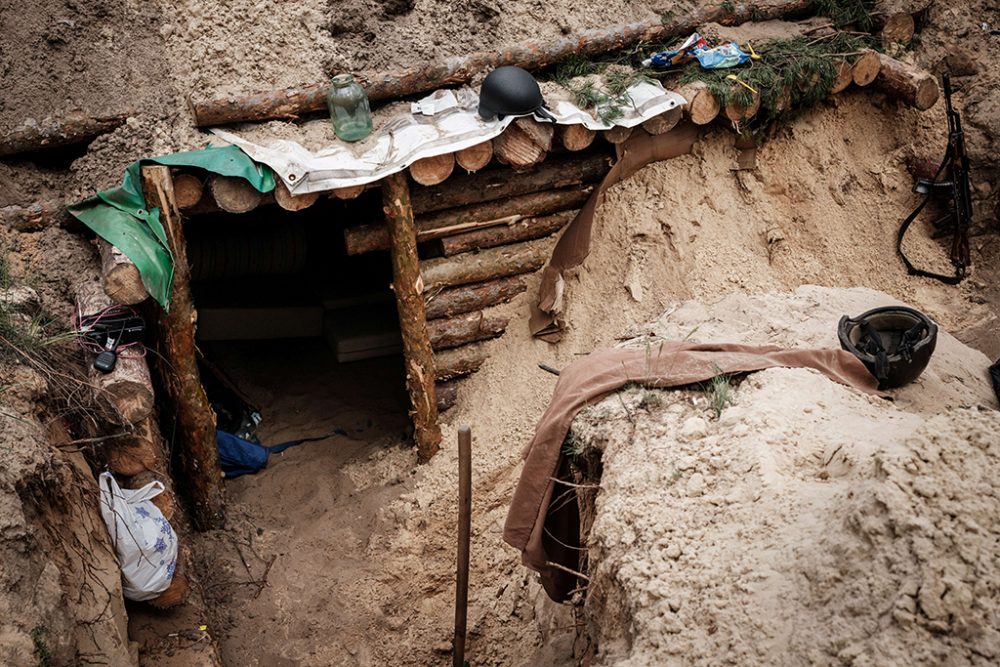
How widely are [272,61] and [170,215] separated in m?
1.58

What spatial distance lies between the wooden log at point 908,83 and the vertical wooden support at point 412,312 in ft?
13.6

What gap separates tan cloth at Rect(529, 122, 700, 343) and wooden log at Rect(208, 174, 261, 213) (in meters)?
2.37

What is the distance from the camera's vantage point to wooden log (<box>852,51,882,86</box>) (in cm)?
679

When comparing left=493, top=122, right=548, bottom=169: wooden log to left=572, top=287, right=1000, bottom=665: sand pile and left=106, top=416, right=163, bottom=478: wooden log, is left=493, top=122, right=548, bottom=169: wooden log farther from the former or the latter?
left=106, top=416, right=163, bottom=478: wooden log

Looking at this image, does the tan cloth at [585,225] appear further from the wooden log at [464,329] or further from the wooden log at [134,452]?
the wooden log at [134,452]

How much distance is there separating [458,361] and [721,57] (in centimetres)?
311

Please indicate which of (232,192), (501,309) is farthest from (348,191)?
(501,309)

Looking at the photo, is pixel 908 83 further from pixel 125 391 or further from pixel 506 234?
pixel 125 391

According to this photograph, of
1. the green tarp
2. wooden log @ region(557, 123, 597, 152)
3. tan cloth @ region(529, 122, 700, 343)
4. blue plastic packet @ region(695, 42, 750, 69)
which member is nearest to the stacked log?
wooden log @ region(557, 123, 597, 152)

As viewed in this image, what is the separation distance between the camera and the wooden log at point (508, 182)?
246 inches

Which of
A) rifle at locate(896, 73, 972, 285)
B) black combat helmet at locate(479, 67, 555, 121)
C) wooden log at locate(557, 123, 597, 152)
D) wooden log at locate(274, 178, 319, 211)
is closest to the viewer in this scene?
wooden log at locate(274, 178, 319, 211)

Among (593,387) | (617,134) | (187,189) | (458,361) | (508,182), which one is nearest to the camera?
(593,387)

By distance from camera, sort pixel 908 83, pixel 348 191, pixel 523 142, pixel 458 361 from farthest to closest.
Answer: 1. pixel 908 83
2. pixel 458 361
3. pixel 523 142
4. pixel 348 191

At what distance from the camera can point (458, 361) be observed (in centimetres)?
678
